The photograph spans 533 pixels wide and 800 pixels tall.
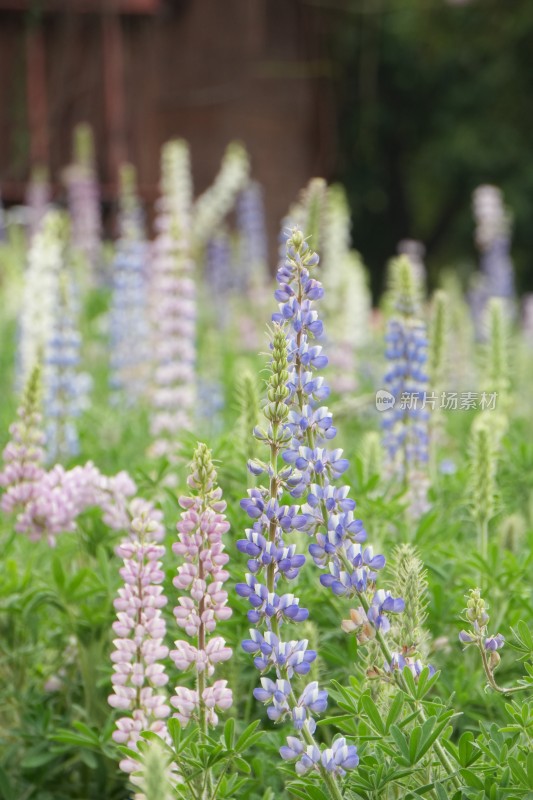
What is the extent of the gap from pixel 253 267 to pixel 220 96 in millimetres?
5961

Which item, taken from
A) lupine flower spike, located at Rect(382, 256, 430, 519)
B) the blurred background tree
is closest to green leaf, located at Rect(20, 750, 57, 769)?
lupine flower spike, located at Rect(382, 256, 430, 519)

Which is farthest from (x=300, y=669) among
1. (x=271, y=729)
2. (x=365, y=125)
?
(x=365, y=125)

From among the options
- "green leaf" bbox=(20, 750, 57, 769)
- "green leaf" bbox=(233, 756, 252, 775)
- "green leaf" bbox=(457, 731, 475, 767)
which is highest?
"green leaf" bbox=(457, 731, 475, 767)

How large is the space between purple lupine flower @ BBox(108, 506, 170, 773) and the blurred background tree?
48.1 feet

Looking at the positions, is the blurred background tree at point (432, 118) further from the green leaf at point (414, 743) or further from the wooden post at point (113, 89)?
the green leaf at point (414, 743)

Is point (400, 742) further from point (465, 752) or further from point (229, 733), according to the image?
point (229, 733)

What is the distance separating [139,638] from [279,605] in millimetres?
294

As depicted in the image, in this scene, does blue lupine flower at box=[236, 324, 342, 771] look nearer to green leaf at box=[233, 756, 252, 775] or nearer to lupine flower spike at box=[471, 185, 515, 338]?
green leaf at box=[233, 756, 252, 775]

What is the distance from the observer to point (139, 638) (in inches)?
76.0

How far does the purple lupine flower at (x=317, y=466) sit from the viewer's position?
69.4 inches

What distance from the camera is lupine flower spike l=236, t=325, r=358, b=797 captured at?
1.72 metres

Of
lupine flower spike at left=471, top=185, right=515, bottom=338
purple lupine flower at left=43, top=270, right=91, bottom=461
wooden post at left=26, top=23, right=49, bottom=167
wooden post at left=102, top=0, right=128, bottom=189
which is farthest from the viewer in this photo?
wooden post at left=102, top=0, right=128, bottom=189

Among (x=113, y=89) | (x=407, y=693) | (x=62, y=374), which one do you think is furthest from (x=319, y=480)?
(x=113, y=89)

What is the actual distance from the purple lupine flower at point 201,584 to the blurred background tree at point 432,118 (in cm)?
1475
